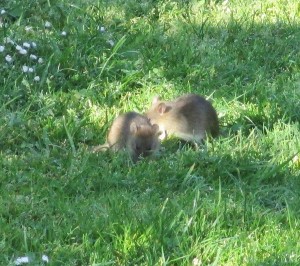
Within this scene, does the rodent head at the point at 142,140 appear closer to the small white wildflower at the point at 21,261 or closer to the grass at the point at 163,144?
the grass at the point at 163,144

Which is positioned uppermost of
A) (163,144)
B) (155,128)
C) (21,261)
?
(21,261)

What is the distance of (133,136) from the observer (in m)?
7.79

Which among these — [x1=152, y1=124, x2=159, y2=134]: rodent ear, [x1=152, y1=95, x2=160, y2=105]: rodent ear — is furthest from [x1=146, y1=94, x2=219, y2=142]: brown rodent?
[x1=152, y1=124, x2=159, y2=134]: rodent ear

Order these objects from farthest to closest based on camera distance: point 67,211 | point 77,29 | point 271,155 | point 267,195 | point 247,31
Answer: point 247,31
point 77,29
point 271,155
point 267,195
point 67,211

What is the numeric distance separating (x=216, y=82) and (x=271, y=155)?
4.71 ft

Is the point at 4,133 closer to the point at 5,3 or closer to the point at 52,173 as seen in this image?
the point at 52,173

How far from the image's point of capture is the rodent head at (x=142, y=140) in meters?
7.65

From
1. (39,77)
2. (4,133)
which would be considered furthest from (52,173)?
(39,77)

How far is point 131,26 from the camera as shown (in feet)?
31.2

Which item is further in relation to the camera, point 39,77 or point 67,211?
point 39,77

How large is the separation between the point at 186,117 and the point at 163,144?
34cm

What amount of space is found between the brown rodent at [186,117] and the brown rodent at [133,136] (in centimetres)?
25

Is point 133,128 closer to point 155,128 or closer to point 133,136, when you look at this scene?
point 133,136

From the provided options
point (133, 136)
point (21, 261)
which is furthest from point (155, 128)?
point (21, 261)
